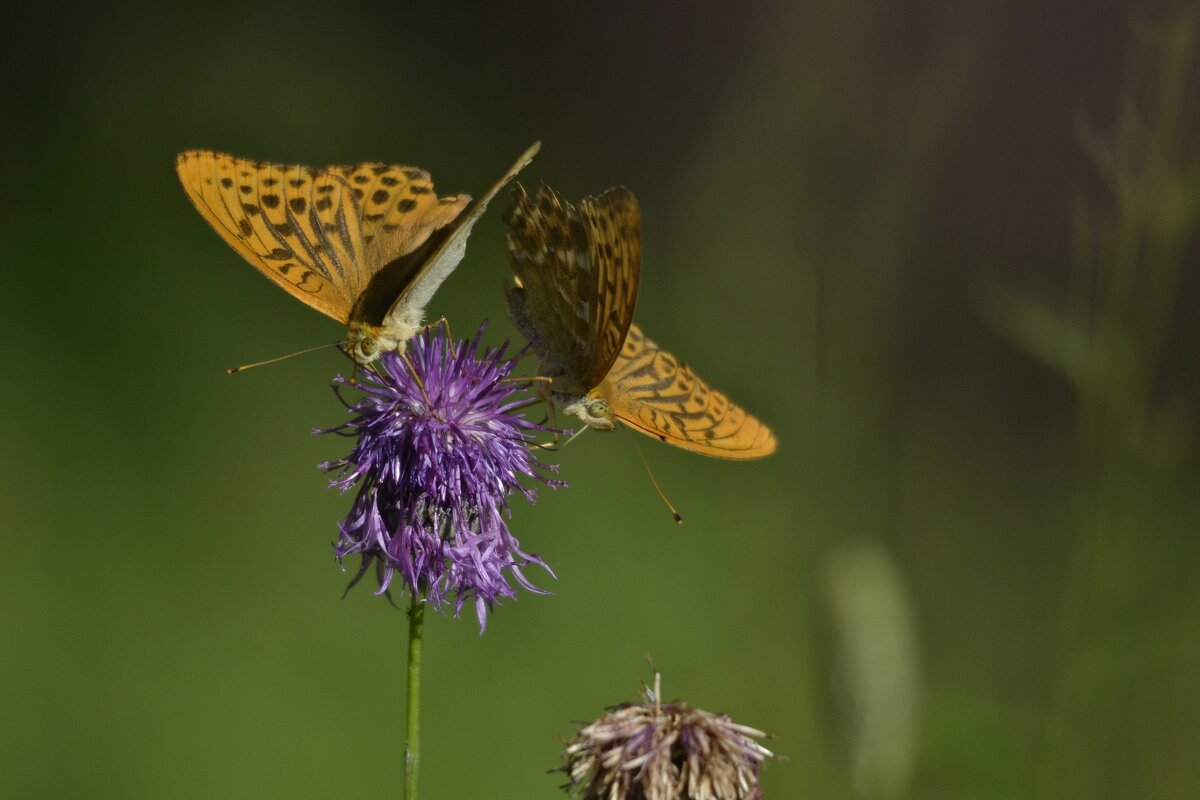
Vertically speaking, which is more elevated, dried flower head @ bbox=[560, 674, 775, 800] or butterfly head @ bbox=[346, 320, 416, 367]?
butterfly head @ bbox=[346, 320, 416, 367]

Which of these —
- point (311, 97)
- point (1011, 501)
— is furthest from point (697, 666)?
point (311, 97)

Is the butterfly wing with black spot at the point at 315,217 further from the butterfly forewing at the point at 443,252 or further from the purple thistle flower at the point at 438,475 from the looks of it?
the purple thistle flower at the point at 438,475

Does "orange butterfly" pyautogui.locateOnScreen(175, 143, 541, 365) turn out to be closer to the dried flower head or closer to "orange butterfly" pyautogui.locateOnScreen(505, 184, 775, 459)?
"orange butterfly" pyautogui.locateOnScreen(505, 184, 775, 459)

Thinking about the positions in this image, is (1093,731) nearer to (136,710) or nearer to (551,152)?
(136,710)

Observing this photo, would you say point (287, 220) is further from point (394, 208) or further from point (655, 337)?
point (655, 337)

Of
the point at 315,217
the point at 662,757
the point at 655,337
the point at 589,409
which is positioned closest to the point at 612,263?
the point at 589,409

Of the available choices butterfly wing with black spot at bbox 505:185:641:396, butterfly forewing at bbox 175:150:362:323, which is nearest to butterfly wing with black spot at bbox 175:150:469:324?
butterfly forewing at bbox 175:150:362:323

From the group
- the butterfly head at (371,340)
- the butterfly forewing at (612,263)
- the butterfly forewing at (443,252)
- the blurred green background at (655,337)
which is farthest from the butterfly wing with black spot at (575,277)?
the blurred green background at (655,337)

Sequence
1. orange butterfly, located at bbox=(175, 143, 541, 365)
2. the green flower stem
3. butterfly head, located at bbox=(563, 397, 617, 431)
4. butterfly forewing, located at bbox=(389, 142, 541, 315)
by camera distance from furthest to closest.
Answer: butterfly head, located at bbox=(563, 397, 617, 431), orange butterfly, located at bbox=(175, 143, 541, 365), butterfly forewing, located at bbox=(389, 142, 541, 315), the green flower stem
